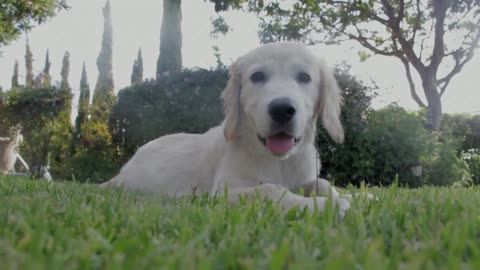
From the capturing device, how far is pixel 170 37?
593 inches

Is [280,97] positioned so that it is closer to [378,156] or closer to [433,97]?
[378,156]

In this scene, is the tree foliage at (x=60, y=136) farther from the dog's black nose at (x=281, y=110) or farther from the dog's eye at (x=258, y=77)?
the dog's black nose at (x=281, y=110)

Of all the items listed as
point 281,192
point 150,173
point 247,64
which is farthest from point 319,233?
point 150,173

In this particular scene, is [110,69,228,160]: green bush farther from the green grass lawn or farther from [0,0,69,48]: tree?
the green grass lawn

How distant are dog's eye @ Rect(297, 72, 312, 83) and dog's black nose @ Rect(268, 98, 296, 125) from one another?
0.44 metres

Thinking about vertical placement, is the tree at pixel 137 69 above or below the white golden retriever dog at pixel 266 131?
above

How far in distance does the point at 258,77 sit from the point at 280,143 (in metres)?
0.57

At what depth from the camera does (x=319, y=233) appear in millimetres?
1552

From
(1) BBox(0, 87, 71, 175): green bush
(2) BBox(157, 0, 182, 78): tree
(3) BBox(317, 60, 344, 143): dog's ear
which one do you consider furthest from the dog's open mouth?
(2) BBox(157, 0, 182, 78): tree

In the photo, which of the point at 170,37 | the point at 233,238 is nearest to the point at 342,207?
the point at 233,238

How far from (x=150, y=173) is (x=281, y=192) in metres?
1.84

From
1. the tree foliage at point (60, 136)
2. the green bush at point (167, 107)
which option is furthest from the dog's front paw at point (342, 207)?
the tree foliage at point (60, 136)

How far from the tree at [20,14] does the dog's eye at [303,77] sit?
733cm

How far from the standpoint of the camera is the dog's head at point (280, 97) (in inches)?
130
